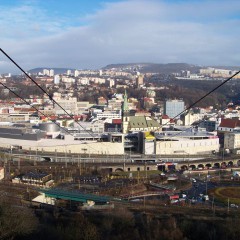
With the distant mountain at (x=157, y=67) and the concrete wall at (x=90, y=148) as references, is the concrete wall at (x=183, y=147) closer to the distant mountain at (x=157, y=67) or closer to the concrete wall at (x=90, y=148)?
the concrete wall at (x=90, y=148)

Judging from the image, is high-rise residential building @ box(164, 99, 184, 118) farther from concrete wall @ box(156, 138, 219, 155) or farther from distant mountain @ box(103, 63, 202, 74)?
distant mountain @ box(103, 63, 202, 74)

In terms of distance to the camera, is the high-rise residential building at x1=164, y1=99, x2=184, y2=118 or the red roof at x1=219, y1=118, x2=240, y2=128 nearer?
the red roof at x1=219, y1=118, x2=240, y2=128

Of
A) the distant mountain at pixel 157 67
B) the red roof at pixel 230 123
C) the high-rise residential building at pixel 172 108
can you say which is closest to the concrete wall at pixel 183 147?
the red roof at pixel 230 123

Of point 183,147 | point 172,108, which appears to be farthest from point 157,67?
point 183,147

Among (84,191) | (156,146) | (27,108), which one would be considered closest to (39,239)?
(84,191)

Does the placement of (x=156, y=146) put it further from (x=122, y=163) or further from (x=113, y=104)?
(x=113, y=104)

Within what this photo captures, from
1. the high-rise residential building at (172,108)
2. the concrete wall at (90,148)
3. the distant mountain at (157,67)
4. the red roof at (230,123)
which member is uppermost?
the distant mountain at (157,67)

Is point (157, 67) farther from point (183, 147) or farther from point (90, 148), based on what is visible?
point (90, 148)

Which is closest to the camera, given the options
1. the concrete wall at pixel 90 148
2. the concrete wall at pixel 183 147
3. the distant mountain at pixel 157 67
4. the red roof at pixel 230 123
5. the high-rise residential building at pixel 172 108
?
the concrete wall at pixel 90 148

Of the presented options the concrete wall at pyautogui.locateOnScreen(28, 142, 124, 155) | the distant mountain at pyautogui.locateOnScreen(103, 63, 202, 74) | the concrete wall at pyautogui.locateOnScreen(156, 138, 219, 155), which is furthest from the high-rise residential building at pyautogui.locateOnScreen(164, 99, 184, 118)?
the distant mountain at pyautogui.locateOnScreen(103, 63, 202, 74)
